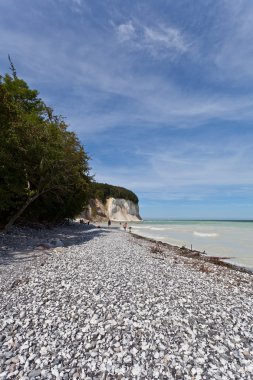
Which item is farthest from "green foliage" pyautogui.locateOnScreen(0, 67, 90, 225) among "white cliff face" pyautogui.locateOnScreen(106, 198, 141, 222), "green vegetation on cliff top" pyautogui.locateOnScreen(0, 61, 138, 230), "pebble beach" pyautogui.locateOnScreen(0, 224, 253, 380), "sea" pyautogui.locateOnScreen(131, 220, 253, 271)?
"white cliff face" pyautogui.locateOnScreen(106, 198, 141, 222)

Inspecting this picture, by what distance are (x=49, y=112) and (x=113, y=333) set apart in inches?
1114

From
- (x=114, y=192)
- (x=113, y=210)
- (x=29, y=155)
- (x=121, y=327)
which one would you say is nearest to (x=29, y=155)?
(x=29, y=155)

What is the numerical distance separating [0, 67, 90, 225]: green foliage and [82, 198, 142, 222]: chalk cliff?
228 ft

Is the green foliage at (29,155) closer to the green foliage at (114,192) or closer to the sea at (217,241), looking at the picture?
the sea at (217,241)

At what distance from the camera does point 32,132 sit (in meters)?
22.9

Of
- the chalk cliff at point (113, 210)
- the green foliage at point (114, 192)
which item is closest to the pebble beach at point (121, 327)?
the chalk cliff at point (113, 210)

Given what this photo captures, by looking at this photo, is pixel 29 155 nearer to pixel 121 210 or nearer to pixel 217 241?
pixel 217 241

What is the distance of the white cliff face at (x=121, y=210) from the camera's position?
4764 inches

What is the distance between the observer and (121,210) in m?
127

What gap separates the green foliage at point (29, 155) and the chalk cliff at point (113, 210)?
69535 millimetres

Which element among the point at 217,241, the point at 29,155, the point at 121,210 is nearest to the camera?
the point at 29,155

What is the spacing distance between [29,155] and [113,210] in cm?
9910

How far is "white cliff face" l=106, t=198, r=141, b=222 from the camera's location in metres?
121

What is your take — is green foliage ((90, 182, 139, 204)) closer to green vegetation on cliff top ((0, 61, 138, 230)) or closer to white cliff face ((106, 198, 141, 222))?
white cliff face ((106, 198, 141, 222))
